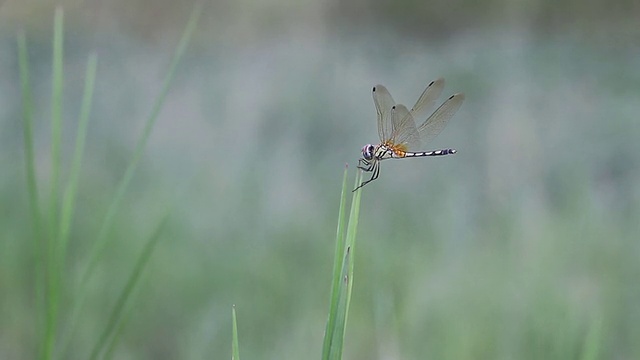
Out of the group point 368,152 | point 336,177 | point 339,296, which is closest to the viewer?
point 339,296

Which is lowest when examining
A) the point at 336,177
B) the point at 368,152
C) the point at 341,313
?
the point at 341,313

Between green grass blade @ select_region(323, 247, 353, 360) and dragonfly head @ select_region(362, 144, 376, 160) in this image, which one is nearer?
green grass blade @ select_region(323, 247, 353, 360)

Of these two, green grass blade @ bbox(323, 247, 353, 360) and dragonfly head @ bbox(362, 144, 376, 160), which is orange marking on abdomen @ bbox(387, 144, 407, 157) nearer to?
dragonfly head @ bbox(362, 144, 376, 160)

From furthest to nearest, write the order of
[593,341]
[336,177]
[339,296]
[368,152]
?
[336,177] < [368,152] < [593,341] < [339,296]

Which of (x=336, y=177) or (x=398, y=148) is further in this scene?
(x=336, y=177)

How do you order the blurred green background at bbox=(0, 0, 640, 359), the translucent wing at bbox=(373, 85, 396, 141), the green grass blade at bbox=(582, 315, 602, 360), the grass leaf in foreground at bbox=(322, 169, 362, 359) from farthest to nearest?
the blurred green background at bbox=(0, 0, 640, 359) < the translucent wing at bbox=(373, 85, 396, 141) < the green grass blade at bbox=(582, 315, 602, 360) < the grass leaf in foreground at bbox=(322, 169, 362, 359)

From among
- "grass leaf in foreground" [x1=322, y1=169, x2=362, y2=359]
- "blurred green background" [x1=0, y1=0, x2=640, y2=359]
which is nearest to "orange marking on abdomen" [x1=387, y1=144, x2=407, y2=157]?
"blurred green background" [x1=0, y1=0, x2=640, y2=359]

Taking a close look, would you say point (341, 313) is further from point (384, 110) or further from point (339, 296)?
point (384, 110)

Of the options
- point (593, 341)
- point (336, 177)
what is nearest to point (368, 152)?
point (593, 341)
